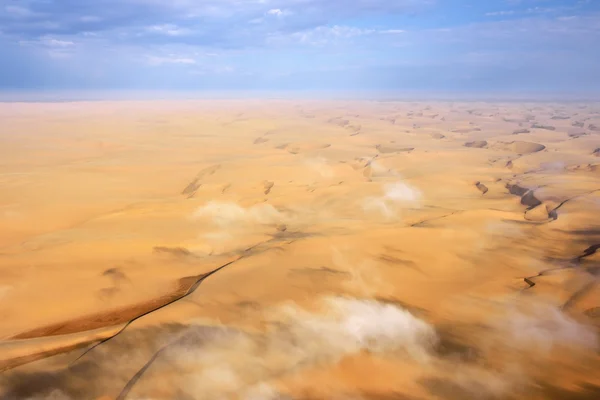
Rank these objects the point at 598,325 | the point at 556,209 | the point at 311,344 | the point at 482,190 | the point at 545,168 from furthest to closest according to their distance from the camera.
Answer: the point at 545,168 → the point at 482,190 → the point at 556,209 → the point at 598,325 → the point at 311,344

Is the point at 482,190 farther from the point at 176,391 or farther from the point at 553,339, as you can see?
the point at 176,391

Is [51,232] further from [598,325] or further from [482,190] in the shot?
[482,190]

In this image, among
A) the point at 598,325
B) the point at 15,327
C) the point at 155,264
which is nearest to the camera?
the point at 598,325

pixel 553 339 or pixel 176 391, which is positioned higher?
pixel 176 391

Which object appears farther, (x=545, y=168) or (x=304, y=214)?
(x=545, y=168)

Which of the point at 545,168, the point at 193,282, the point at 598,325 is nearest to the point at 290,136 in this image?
the point at 545,168

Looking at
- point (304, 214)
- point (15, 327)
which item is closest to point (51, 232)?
point (15, 327)
